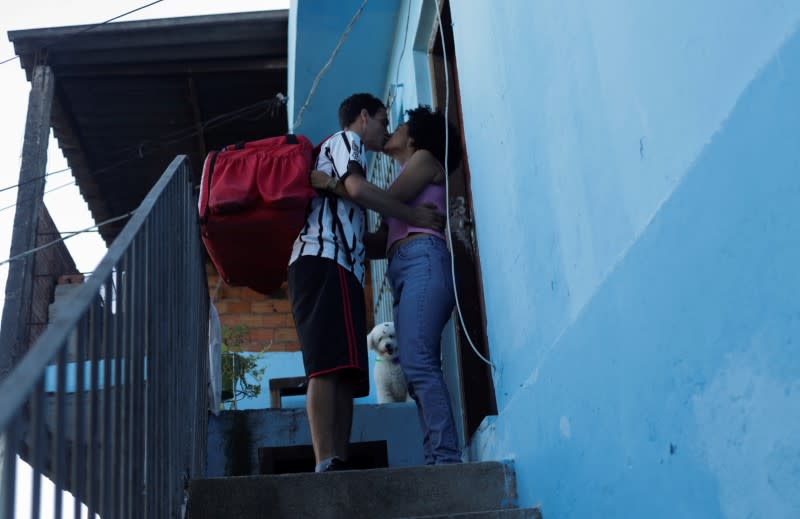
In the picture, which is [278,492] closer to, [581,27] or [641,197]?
[641,197]

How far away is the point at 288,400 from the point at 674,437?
6.03 m

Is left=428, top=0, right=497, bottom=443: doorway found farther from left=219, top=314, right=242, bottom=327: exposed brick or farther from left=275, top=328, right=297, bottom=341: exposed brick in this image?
left=219, top=314, right=242, bottom=327: exposed brick

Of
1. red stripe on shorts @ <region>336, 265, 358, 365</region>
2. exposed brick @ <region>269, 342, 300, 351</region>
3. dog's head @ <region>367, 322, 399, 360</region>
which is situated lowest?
red stripe on shorts @ <region>336, 265, 358, 365</region>

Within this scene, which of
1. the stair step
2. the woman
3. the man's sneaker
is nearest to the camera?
the stair step

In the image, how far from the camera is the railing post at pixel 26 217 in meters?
5.83

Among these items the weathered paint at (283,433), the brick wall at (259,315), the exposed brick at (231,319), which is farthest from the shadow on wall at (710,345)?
the exposed brick at (231,319)

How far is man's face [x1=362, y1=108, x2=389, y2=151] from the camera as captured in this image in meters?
3.97

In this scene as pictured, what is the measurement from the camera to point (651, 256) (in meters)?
2.01

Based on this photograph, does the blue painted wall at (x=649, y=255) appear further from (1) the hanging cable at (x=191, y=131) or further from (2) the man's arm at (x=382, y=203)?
(1) the hanging cable at (x=191, y=131)

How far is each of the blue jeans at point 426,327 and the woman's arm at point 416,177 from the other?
202mm

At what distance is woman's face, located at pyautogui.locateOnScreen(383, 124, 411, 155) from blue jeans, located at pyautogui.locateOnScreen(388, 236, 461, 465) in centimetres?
54

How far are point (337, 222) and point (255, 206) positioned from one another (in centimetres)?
32

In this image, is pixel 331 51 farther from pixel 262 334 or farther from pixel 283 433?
pixel 262 334

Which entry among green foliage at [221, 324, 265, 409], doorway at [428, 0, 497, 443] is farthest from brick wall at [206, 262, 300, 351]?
doorway at [428, 0, 497, 443]
